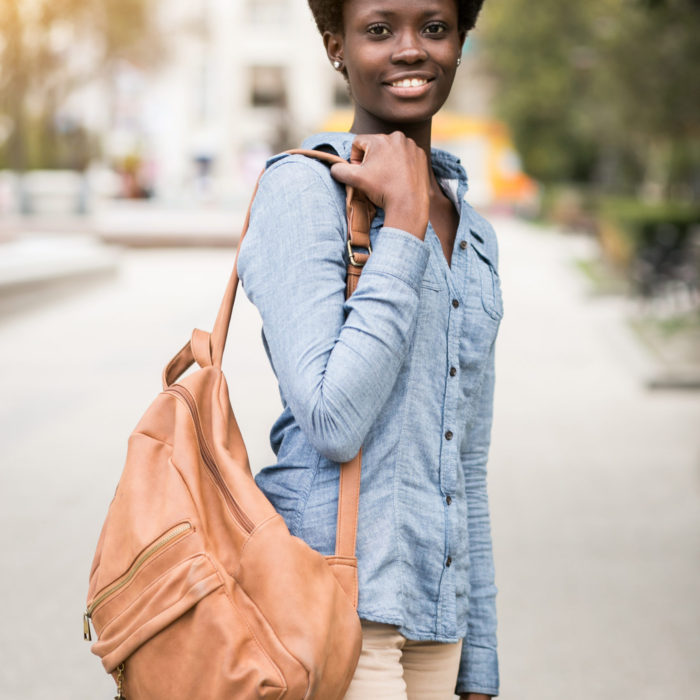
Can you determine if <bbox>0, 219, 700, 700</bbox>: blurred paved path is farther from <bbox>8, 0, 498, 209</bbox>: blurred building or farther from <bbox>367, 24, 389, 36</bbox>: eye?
<bbox>8, 0, 498, 209</bbox>: blurred building

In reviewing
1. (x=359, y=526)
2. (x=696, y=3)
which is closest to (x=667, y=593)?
(x=359, y=526)

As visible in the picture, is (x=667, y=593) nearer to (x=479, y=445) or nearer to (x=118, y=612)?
(x=479, y=445)

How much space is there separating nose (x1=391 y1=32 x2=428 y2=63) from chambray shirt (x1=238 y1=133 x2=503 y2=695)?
0.14 metres

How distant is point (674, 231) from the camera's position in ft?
60.0

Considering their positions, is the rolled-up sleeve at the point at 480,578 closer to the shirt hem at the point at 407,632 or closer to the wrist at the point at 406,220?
the shirt hem at the point at 407,632

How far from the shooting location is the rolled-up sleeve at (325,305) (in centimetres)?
142

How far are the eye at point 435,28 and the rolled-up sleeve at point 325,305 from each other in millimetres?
311

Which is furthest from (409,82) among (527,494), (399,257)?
(527,494)

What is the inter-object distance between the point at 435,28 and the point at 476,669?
108 cm

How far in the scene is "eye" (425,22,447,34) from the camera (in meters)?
1.64

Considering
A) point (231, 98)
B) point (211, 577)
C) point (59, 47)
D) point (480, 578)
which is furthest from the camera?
point (231, 98)

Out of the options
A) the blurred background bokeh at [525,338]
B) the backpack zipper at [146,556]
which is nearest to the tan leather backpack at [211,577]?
the backpack zipper at [146,556]

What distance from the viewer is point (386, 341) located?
144 centimetres

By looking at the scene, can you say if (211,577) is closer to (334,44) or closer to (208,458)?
(208,458)
